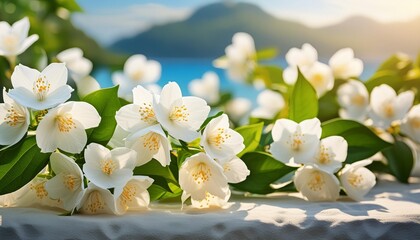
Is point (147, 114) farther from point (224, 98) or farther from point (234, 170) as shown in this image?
point (224, 98)

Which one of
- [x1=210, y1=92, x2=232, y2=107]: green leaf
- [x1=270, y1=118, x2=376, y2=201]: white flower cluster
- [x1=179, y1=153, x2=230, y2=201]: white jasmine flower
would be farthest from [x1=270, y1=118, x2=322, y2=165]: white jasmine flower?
[x1=210, y1=92, x2=232, y2=107]: green leaf

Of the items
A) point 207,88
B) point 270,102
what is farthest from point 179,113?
point 207,88

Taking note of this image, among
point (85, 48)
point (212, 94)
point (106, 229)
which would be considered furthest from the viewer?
point (85, 48)

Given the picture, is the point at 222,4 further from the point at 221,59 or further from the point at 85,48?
the point at 221,59

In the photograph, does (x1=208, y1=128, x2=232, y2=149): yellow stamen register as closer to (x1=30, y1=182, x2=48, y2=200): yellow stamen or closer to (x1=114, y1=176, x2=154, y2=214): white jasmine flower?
(x1=114, y1=176, x2=154, y2=214): white jasmine flower

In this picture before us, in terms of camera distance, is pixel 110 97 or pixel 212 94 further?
pixel 212 94

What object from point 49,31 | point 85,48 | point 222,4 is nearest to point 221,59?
point 49,31
